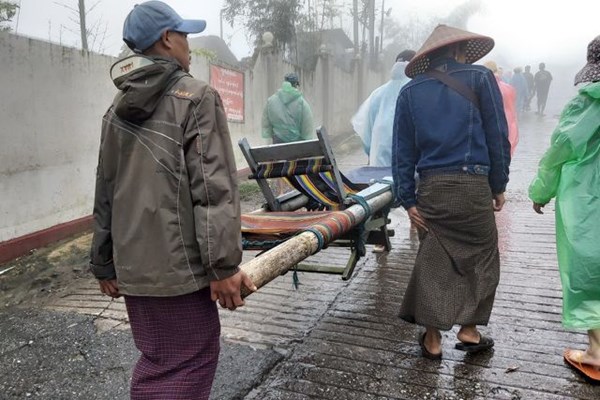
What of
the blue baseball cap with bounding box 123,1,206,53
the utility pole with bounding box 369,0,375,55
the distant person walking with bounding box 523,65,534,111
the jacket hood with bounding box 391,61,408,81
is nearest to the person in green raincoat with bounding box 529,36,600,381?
the blue baseball cap with bounding box 123,1,206,53

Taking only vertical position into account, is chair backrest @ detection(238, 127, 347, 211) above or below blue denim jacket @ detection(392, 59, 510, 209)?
below

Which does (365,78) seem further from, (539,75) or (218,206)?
→ (218,206)

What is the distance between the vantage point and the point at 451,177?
265 cm

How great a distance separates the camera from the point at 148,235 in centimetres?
171

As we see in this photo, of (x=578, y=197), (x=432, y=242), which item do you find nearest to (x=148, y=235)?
(x=432, y=242)

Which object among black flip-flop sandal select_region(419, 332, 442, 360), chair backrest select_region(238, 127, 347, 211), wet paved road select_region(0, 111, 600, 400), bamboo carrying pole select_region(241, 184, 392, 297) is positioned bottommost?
wet paved road select_region(0, 111, 600, 400)

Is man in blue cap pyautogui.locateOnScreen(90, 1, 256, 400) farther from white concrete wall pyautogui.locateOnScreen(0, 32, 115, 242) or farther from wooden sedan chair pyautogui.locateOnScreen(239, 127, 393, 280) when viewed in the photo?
white concrete wall pyautogui.locateOnScreen(0, 32, 115, 242)

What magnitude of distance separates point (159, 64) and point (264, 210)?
2201mm

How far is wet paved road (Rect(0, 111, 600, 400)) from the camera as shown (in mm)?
2562

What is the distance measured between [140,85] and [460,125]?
167cm

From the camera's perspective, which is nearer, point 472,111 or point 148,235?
point 148,235

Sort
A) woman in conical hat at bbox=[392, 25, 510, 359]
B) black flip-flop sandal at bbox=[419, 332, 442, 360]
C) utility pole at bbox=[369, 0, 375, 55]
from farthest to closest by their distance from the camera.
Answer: utility pole at bbox=[369, 0, 375, 55] → black flip-flop sandal at bbox=[419, 332, 442, 360] → woman in conical hat at bbox=[392, 25, 510, 359]

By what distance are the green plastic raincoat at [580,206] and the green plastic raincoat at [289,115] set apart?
4391 mm

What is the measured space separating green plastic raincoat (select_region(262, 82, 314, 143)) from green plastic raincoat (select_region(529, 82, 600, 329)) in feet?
14.4
